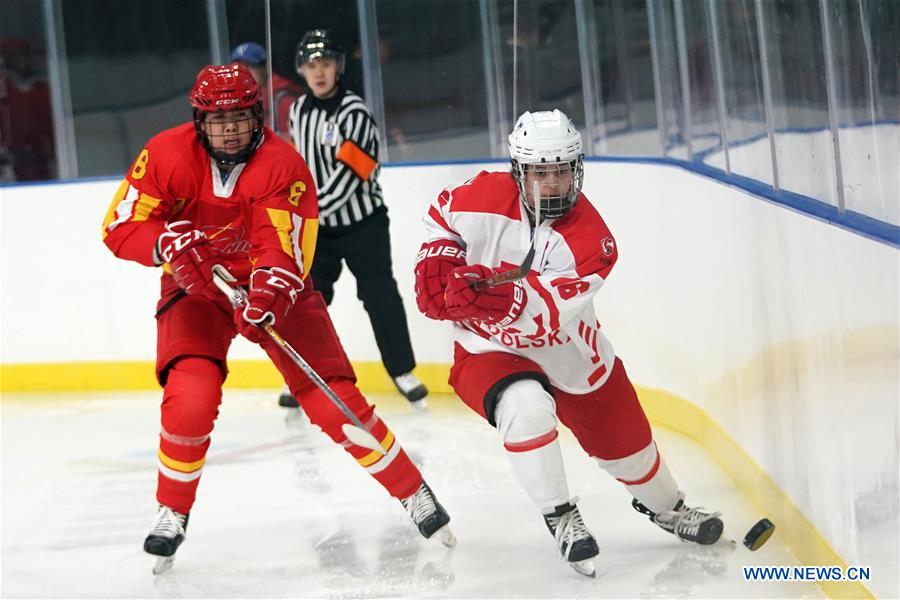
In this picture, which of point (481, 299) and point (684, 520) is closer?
point (481, 299)

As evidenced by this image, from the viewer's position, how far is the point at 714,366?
13.0ft

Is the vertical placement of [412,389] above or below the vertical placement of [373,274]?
below

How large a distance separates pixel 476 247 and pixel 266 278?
50cm

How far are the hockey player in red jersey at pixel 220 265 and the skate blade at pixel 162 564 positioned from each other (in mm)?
89

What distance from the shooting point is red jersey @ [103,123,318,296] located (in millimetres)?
3299

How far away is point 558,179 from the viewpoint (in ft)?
9.69

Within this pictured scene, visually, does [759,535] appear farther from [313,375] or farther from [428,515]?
[313,375]

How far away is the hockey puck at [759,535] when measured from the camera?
3078mm

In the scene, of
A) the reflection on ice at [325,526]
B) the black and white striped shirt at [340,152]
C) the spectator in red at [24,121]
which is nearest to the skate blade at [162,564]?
the reflection on ice at [325,526]

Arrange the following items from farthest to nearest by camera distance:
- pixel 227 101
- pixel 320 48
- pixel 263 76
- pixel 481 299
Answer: pixel 263 76 → pixel 320 48 → pixel 227 101 → pixel 481 299

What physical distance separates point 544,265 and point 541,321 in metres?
0.14

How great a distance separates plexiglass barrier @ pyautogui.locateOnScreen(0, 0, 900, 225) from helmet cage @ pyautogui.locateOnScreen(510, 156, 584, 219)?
1.77 ft

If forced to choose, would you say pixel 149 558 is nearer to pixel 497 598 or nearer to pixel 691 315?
pixel 497 598

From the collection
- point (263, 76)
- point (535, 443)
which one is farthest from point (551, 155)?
point (263, 76)
